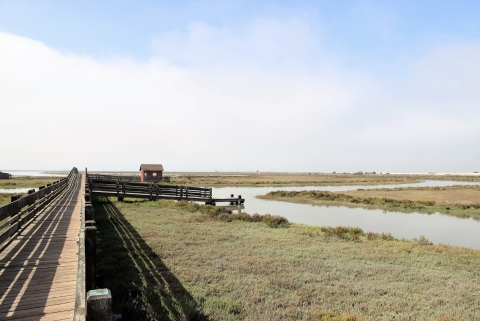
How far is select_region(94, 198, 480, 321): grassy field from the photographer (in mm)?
7031

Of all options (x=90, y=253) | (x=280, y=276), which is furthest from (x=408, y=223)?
(x=90, y=253)

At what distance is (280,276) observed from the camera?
30.1 feet

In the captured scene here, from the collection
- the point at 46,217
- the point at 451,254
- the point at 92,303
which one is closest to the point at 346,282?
the point at 451,254

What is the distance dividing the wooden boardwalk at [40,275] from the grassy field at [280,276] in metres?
1.46

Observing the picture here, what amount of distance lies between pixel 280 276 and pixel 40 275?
6.39 m

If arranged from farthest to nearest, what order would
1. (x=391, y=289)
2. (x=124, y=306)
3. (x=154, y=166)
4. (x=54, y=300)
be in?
1. (x=154, y=166)
2. (x=391, y=289)
3. (x=124, y=306)
4. (x=54, y=300)

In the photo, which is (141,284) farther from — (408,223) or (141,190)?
(141,190)

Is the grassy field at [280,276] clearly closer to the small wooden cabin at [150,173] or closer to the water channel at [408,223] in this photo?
the water channel at [408,223]

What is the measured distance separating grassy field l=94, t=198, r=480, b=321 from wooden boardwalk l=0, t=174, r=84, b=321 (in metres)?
1.46

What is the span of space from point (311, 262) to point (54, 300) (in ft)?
27.5

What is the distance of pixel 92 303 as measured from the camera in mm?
2547

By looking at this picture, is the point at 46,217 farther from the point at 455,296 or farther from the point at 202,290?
the point at 455,296

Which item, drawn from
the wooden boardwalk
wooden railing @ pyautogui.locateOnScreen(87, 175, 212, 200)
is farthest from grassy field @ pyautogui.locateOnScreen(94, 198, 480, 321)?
wooden railing @ pyautogui.locateOnScreen(87, 175, 212, 200)

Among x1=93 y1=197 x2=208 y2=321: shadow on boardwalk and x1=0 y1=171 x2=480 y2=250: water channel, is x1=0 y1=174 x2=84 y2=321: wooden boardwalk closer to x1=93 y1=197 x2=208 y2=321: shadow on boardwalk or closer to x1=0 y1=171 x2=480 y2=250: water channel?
x1=93 y1=197 x2=208 y2=321: shadow on boardwalk
